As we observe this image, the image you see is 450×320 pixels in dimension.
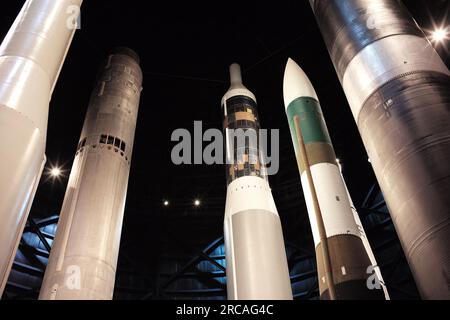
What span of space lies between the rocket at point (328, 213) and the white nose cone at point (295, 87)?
4cm

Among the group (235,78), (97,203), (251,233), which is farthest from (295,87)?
A: (97,203)

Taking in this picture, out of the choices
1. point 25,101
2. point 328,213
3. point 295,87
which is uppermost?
point 295,87

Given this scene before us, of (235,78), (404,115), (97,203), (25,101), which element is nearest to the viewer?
(404,115)

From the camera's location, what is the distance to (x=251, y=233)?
22.4ft

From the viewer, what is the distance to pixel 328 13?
6629mm

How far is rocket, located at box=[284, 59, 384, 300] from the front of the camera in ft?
20.6

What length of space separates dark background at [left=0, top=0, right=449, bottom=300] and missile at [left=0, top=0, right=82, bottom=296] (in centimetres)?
584

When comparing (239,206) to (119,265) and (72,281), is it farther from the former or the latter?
(119,265)

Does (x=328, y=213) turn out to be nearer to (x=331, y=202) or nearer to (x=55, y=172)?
(x=331, y=202)

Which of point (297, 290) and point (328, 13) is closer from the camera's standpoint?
point (328, 13)

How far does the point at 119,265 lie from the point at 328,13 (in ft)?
44.2

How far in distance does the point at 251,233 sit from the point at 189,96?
916 cm
